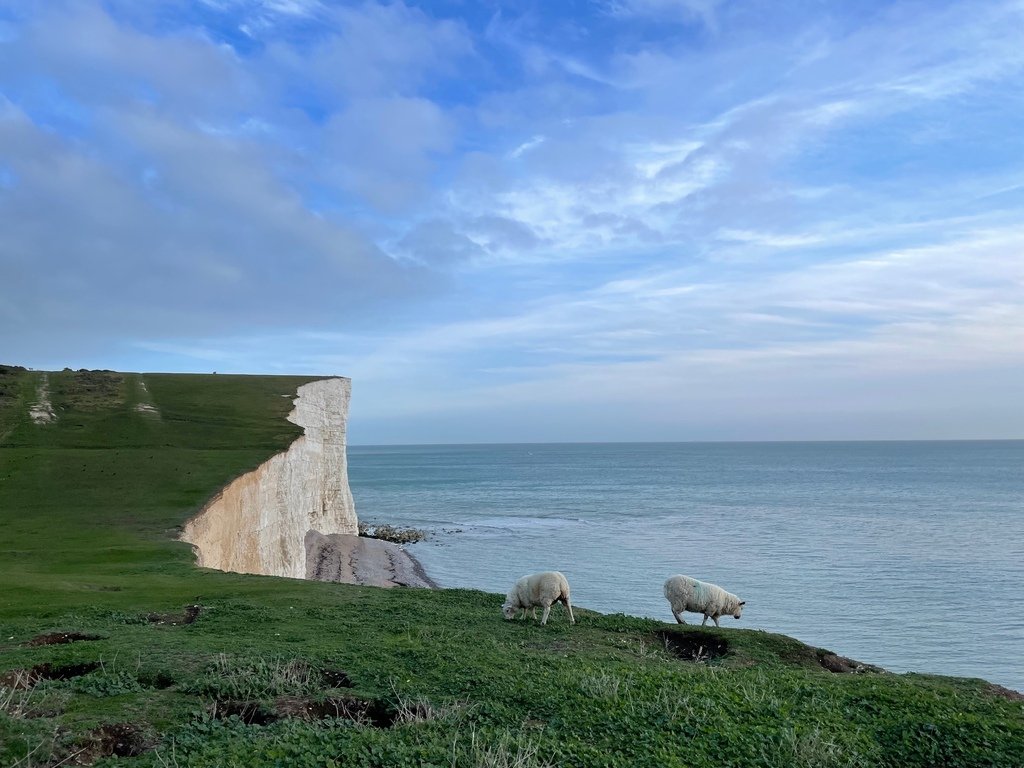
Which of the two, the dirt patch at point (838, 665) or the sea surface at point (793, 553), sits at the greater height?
the dirt patch at point (838, 665)

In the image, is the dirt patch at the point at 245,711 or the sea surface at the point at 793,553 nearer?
the dirt patch at the point at 245,711

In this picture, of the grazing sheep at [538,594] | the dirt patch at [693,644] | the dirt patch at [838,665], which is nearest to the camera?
the dirt patch at [838,665]

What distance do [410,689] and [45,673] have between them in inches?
249

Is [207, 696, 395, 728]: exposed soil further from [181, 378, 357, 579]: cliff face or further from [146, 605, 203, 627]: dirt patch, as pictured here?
[181, 378, 357, 579]: cliff face

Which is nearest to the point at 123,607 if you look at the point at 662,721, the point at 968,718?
the point at 662,721

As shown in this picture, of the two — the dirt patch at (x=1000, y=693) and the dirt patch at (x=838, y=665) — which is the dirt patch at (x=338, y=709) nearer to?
the dirt patch at (x=838, y=665)

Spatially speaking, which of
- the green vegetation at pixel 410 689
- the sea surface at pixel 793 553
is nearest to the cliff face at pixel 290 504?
the sea surface at pixel 793 553

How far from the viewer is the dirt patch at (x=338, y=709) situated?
425 inches

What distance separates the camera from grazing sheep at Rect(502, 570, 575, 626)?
736 inches

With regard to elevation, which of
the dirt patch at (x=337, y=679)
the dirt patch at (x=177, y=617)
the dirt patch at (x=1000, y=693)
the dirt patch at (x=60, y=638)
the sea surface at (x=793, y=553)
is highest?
the dirt patch at (x=337, y=679)

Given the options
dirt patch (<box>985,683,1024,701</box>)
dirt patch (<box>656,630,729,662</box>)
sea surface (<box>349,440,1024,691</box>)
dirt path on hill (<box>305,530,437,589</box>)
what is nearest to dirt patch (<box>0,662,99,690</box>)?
sea surface (<box>349,440,1024,691</box>)

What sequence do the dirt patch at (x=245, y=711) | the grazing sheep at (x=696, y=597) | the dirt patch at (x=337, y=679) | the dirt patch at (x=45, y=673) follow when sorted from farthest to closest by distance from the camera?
1. the grazing sheep at (x=696, y=597)
2. the dirt patch at (x=337, y=679)
3. the dirt patch at (x=45, y=673)
4. the dirt patch at (x=245, y=711)

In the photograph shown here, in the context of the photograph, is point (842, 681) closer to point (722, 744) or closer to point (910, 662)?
point (722, 744)

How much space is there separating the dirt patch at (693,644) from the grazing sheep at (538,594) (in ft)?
7.89
